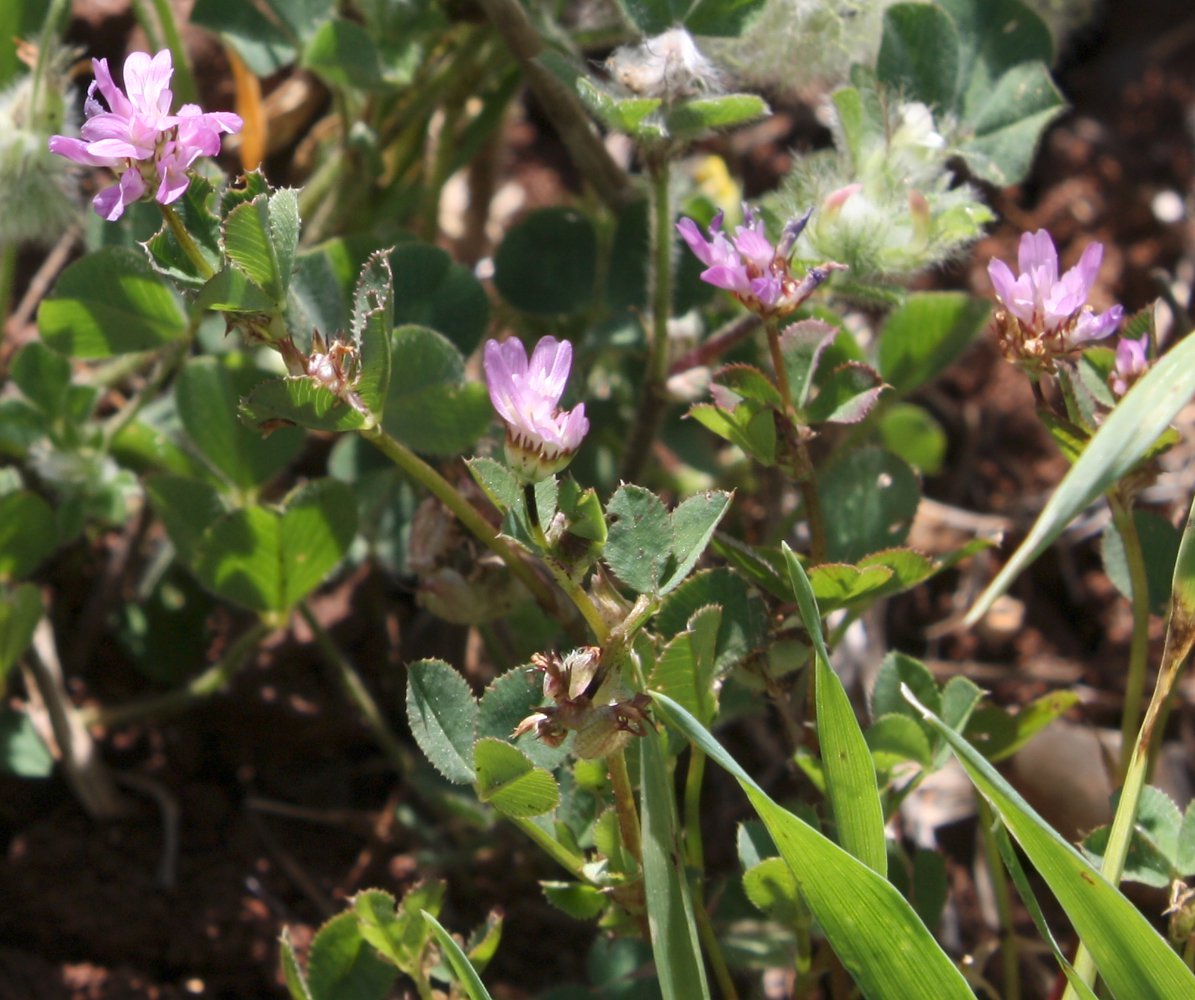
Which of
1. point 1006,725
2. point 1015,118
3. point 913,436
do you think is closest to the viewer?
point 1006,725

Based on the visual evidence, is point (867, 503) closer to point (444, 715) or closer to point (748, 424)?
point (748, 424)

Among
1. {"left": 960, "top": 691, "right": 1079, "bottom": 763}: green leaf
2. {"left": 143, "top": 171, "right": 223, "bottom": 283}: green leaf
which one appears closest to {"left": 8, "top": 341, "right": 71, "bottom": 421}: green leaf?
{"left": 143, "top": 171, "right": 223, "bottom": 283}: green leaf

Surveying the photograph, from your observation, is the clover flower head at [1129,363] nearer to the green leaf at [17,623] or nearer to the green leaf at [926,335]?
the green leaf at [926,335]

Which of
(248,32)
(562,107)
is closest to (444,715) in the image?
(562,107)

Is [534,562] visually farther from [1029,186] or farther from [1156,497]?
[1029,186]

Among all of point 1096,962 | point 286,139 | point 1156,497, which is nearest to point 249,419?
point 1096,962

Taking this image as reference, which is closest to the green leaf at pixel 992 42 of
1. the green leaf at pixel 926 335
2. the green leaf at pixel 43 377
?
the green leaf at pixel 926 335

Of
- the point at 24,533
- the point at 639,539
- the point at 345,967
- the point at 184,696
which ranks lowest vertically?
the point at 184,696
